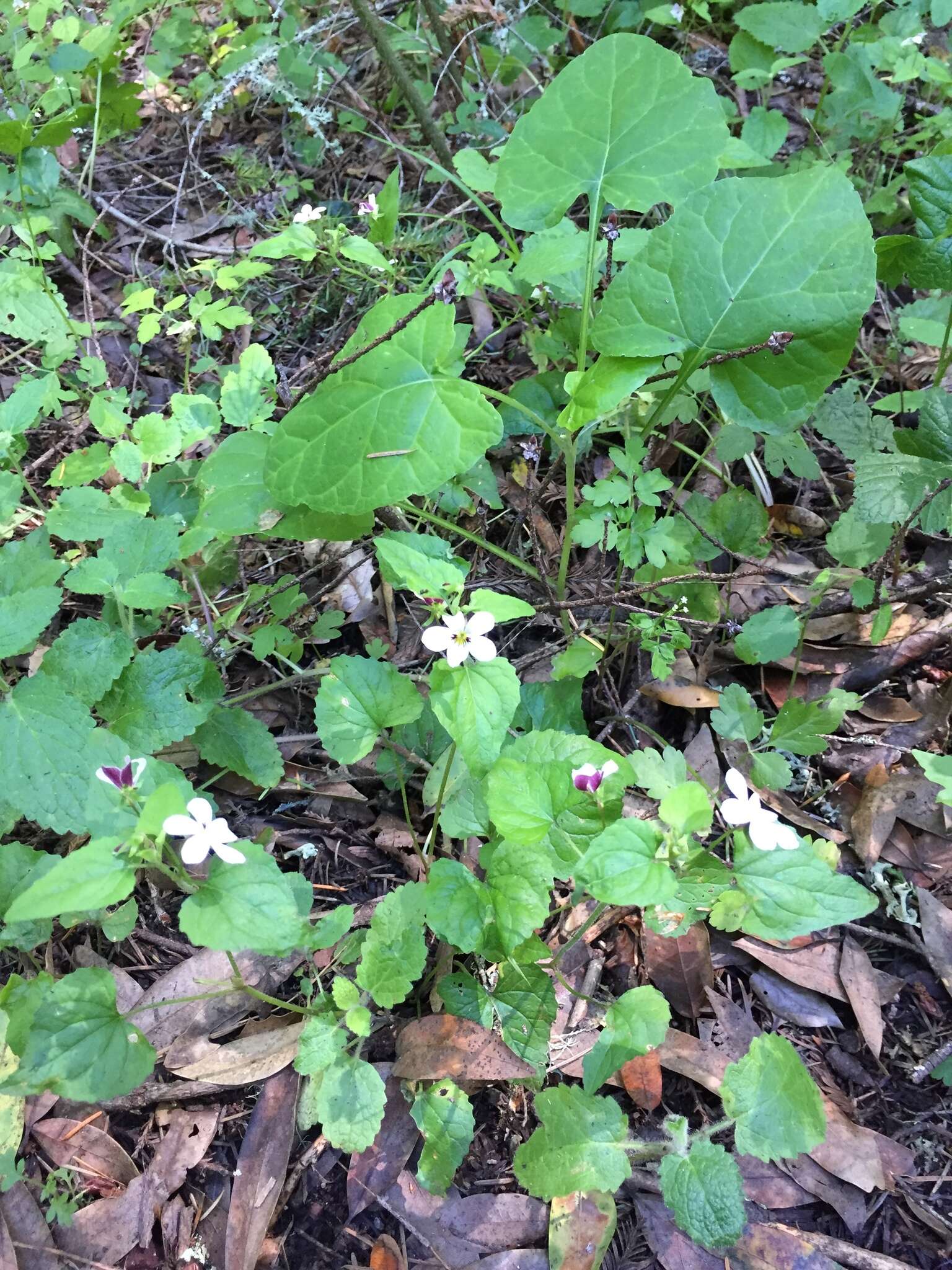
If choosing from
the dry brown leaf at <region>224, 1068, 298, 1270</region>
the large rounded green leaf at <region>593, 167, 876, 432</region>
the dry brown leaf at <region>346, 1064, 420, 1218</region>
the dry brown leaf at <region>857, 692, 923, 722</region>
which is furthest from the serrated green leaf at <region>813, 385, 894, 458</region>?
the dry brown leaf at <region>224, 1068, 298, 1270</region>

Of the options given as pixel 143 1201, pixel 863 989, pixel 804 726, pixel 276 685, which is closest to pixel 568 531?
pixel 804 726

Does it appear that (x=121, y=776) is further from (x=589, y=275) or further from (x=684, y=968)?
(x=589, y=275)

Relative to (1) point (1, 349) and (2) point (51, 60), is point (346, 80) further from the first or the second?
(1) point (1, 349)

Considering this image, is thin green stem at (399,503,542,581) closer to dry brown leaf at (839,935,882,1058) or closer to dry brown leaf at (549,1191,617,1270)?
dry brown leaf at (839,935,882,1058)

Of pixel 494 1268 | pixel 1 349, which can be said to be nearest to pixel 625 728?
pixel 494 1268

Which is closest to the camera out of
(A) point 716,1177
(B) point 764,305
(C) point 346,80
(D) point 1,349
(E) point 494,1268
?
(A) point 716,1177

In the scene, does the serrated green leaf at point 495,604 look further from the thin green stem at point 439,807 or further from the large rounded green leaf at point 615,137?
the large rounded green leaf at point 615,137
